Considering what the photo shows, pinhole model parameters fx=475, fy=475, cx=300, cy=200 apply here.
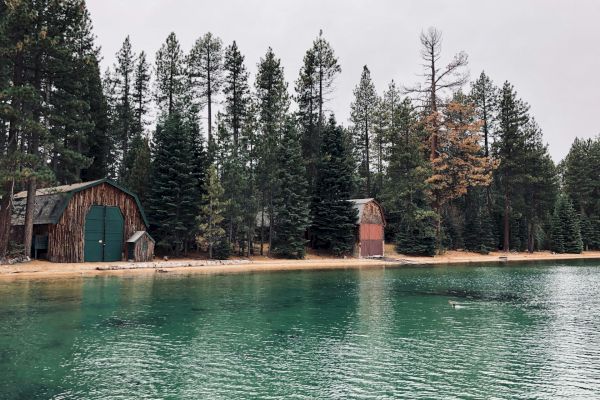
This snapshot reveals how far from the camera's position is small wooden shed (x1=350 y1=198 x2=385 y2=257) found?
175 ft

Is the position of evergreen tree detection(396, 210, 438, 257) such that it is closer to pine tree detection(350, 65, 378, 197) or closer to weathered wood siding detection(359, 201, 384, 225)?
weathered wood siding detection(359, 201, 384, 225)

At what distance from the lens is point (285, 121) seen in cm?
5141

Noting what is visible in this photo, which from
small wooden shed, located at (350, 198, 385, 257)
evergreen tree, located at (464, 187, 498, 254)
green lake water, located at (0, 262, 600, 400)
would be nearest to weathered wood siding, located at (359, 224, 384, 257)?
small wooden shed, located at (350, 198, 385, 257)

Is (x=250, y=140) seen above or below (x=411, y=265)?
above

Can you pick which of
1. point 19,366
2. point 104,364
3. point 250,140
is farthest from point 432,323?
point 250,140

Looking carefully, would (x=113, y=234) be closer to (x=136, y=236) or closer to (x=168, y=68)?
(x=136, y=236)

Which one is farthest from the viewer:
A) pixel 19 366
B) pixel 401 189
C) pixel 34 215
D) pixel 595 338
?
pixel 401 189

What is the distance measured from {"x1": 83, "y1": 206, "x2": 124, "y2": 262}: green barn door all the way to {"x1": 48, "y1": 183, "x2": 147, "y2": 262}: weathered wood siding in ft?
1.51

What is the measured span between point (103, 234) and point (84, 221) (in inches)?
75.7

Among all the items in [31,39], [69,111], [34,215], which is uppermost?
[31,39]

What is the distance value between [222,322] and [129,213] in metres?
27.7

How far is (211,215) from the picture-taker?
144ft

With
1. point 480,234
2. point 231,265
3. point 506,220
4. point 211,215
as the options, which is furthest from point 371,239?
point 506,220

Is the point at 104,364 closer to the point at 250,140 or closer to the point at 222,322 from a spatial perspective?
the point at 222,322
